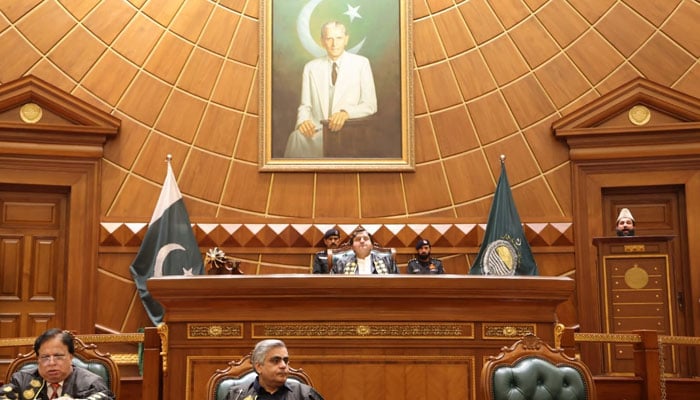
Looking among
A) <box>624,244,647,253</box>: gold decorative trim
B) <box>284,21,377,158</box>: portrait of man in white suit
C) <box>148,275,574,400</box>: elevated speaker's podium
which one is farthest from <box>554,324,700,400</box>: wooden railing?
<box>284,21,377,158</box>: portrait of man in white suit

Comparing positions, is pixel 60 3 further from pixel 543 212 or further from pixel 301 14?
pixel 543 212

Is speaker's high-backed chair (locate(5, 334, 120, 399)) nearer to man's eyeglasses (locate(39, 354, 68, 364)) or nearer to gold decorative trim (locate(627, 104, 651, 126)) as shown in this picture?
man's eyeglasses (locate(39, 354, 68, 364))

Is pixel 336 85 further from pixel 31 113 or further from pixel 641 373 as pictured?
pixel 641 373

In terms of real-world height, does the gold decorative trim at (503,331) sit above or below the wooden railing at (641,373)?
above

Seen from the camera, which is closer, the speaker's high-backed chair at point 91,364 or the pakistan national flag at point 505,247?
the speaker's high-backed chair at point 91,364

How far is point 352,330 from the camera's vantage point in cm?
466

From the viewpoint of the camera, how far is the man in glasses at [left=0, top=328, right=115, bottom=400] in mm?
3811

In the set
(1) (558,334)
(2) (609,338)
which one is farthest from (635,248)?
(1) (558,334)

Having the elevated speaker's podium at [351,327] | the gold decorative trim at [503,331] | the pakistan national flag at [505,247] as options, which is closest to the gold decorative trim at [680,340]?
the pakistan national flag at [505,247]

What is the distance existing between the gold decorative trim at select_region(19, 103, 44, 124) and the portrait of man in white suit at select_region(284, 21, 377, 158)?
2520 mm

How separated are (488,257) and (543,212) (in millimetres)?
797

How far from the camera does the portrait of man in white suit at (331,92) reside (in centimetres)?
870

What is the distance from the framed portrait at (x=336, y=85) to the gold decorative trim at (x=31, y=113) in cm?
221

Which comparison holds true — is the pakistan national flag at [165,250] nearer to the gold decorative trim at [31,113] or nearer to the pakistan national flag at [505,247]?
the gold decorative trim at [31,113]
